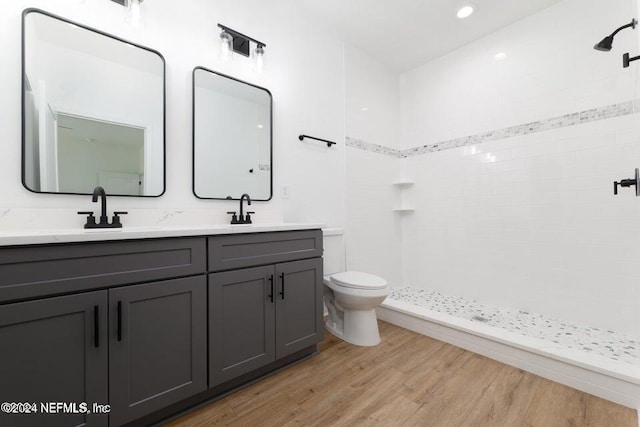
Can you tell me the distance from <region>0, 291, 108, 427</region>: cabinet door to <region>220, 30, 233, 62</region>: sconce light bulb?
5.49 feet

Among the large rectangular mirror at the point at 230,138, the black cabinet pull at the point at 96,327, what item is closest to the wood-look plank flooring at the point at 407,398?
the black cabinet pull at the point at 96,327

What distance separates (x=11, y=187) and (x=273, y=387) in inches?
63.7

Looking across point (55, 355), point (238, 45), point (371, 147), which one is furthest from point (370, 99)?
point (55, 355)

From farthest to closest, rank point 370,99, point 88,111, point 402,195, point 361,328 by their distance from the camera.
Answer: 1. point 402,195
2. point 370,99
3. point 361,328
4. point 88,111

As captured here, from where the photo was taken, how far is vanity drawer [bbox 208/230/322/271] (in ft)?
4.48

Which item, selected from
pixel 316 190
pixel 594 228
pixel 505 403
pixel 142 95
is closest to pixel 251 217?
pixel 316 190

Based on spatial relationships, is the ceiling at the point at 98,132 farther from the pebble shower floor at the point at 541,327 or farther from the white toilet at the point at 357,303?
the pebble shower floor at the point at 541,327

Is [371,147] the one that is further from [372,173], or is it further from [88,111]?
[88,111]

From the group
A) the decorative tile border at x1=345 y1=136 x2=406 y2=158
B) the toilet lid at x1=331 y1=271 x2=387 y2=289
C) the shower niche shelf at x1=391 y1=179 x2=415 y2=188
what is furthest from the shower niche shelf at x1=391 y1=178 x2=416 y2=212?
the toilet lid at x1=331 y1=271 x2=387 y2=289

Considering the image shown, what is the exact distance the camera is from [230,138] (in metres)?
1.94

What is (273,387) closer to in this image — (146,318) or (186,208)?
(146,318)

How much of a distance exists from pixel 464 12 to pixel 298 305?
2.75 m

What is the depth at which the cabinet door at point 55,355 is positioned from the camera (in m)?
0.89

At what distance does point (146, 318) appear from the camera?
1.14 meters
